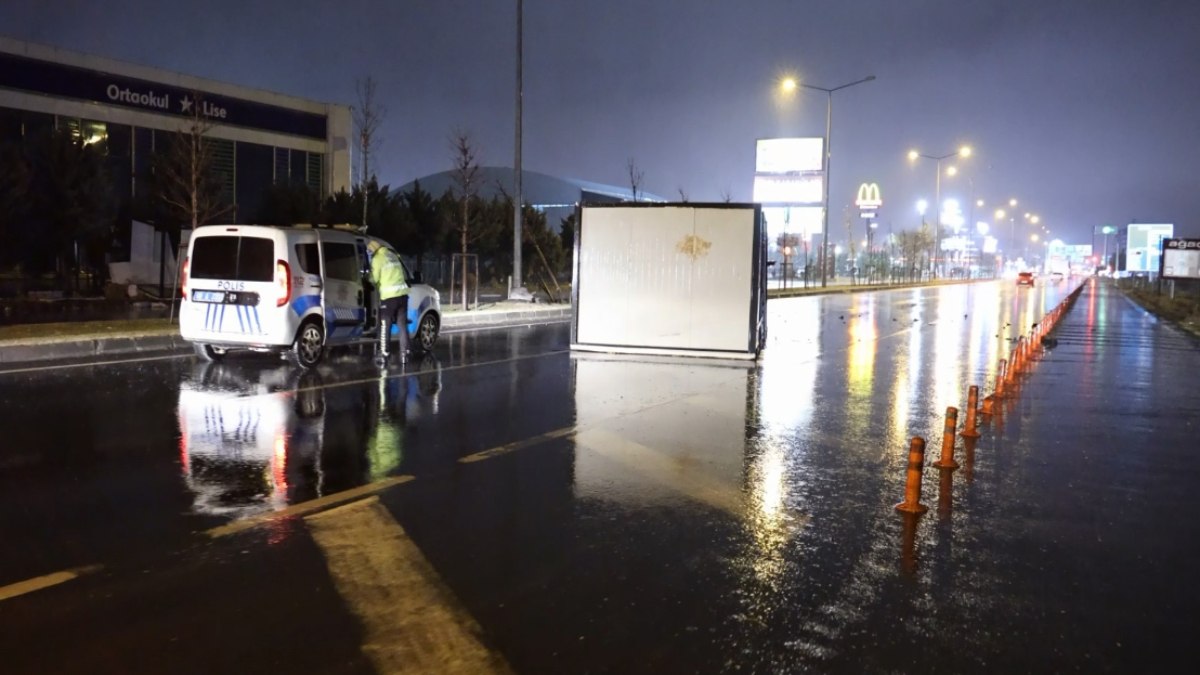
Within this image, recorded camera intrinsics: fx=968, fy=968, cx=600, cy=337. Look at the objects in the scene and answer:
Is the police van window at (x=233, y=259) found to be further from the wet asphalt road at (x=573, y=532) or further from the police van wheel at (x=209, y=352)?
the wet asphalt road at (x=573, y=532)

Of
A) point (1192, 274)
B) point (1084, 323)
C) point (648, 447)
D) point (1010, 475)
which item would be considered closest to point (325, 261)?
point (648, 447)

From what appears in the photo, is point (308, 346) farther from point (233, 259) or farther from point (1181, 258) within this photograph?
point (1181, 258)

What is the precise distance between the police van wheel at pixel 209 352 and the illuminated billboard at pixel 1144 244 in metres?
83.0

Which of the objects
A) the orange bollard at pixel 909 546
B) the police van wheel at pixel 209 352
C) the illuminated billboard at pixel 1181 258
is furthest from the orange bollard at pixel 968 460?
the illuminated billboard at pixel 1181 258

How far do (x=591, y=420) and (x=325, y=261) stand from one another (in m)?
5.51

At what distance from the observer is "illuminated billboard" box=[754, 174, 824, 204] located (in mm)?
67500

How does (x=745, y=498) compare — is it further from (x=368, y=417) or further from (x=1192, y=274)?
(x=1192, y=274)

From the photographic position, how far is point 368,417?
33.3ft

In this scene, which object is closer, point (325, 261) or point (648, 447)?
point (648, 447)

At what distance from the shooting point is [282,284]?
12953 mm

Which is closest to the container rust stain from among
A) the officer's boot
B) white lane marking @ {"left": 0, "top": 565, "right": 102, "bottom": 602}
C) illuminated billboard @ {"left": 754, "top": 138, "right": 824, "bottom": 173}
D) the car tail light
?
the officer's boot

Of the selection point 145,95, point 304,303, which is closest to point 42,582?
point 304,303

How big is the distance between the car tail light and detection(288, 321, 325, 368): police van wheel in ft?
1.77

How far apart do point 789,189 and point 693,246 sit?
53794 mm
